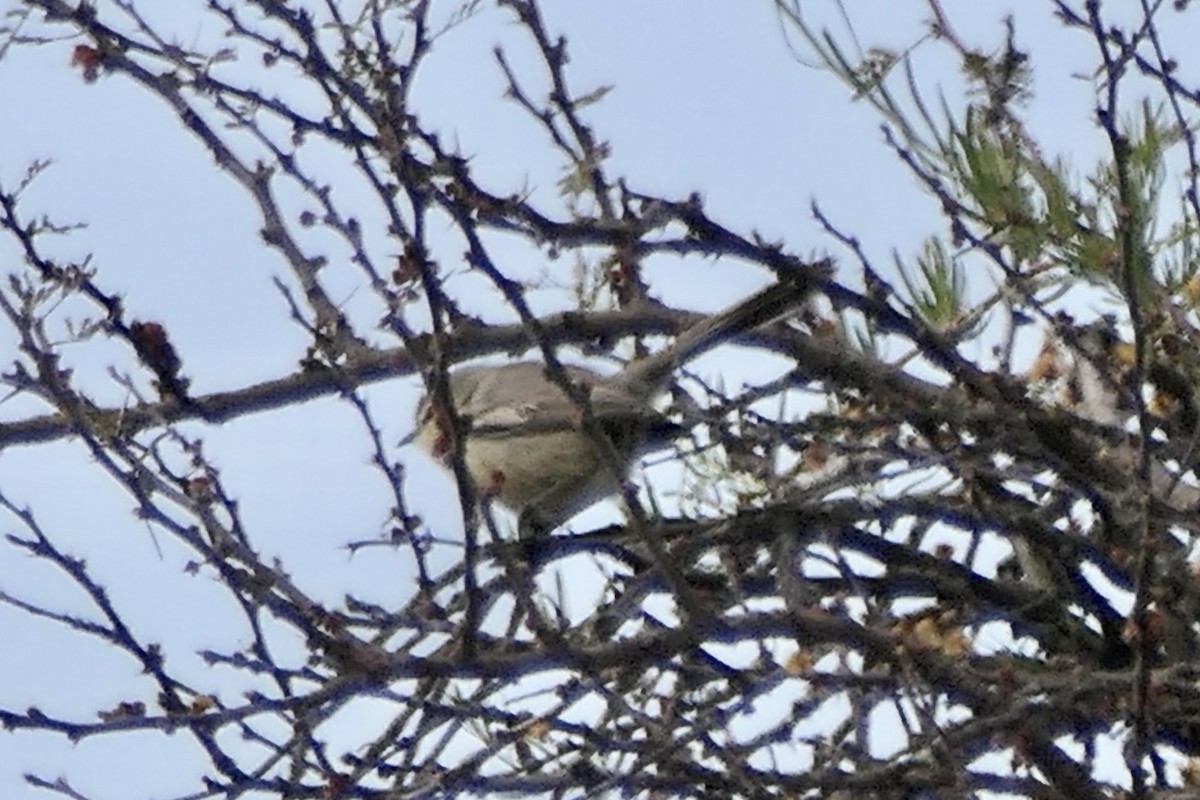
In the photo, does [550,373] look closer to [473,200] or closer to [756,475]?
[473,200]

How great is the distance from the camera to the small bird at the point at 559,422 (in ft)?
15.2

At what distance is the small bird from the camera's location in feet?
15.2

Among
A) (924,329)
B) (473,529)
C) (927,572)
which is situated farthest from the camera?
(927,572)

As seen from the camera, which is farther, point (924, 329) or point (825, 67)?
point (825, 67)

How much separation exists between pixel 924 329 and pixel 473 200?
899 mm

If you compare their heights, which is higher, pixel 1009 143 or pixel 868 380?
pixel 1009 143

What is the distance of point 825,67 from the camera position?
4.13 meters

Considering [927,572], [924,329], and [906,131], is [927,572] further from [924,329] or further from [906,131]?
[906,131]


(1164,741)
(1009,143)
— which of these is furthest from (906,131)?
(1164,741)

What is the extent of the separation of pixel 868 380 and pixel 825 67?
635 millimetres

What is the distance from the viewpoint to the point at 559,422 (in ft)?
20.6

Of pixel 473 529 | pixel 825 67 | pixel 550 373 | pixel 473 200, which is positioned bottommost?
pixel 473 529

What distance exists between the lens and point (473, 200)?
3.52 m

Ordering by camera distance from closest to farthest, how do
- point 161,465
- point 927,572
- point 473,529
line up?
point 473,529 < point 161,465 < point 927,572
